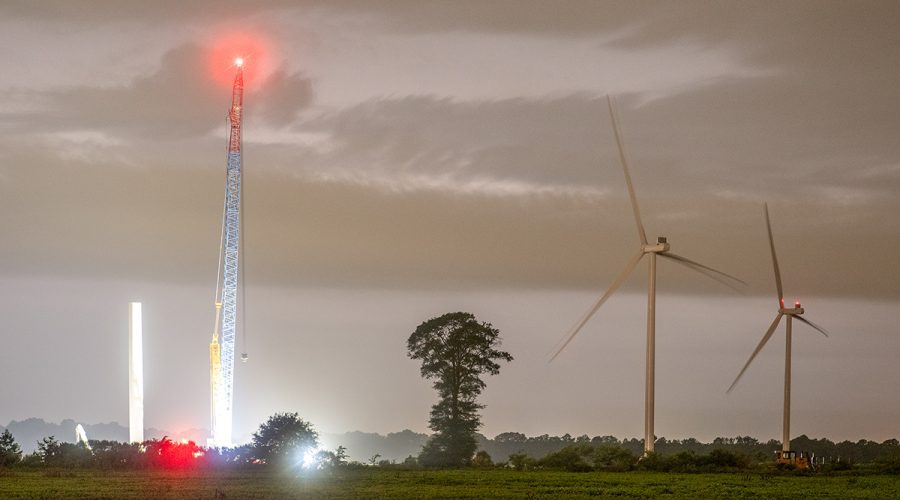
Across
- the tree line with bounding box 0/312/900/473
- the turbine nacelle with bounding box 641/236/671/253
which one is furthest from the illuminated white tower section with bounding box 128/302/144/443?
the turbine nacelle with bounding box 641/236/671/253

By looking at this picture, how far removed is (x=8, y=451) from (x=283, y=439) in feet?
74.5

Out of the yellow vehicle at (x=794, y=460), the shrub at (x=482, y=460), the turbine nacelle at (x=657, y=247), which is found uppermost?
the turbine nacelle at (x=657, y=247)

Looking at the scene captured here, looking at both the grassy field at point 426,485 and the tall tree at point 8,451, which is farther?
the tall tree at point 8,451

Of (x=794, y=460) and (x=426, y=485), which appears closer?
(x=426, y=485)

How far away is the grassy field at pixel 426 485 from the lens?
277 feet

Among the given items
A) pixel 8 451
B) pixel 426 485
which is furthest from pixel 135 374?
pixel 426 485

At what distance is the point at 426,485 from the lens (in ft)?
306

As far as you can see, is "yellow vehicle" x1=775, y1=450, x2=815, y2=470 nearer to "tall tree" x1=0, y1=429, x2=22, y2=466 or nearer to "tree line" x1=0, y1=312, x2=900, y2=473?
"tree line" x1=0, y1=312, x2=900, y2=473

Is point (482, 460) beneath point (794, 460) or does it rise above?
beneath

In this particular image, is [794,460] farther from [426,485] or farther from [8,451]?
[8,451]

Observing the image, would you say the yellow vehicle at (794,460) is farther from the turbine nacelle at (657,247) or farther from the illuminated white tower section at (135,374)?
the illuminated white tower section at (135,374)

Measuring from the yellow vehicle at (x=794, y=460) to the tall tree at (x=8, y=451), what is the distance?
6283cm

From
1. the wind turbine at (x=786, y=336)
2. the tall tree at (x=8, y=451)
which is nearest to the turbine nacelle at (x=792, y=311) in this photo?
the wind turbine at (x=786, y=336)

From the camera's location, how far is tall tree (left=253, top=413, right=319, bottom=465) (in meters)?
112
